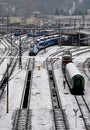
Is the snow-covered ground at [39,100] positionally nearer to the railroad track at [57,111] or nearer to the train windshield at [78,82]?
the railroad track at [57,111]

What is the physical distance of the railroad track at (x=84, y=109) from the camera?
35.6m

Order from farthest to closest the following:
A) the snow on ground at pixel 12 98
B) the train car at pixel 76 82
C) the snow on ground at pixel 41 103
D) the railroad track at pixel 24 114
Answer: the train car at pixel 76 82
the snow on ground at pixel 12 98
the snow on ground at pixel 41 103
the railroad track at pixel 24 114

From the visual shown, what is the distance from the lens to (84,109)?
132 ft

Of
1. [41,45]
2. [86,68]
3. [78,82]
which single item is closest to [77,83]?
[78,82]

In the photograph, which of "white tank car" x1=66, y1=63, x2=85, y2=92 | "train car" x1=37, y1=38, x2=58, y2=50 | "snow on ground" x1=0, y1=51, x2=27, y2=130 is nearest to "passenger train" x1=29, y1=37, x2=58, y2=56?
"train car" x1=37, y1=38, x2=58, y2=50

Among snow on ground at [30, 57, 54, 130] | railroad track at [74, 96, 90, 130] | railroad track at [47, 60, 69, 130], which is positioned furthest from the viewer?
railroad track at [74, 96, 90, 130]

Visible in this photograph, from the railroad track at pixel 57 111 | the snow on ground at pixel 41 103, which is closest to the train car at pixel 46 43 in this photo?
the snow on ground at pixel 41 103

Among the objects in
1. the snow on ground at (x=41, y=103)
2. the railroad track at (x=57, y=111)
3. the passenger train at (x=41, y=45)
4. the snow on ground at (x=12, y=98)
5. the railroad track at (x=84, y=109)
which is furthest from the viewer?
the passenger train at (x=41, y=45)

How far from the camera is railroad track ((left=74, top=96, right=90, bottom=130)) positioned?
3561 cm

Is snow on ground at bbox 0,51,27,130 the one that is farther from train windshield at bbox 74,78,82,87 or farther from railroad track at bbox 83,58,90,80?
railroad track at bbox 83,58,90,80

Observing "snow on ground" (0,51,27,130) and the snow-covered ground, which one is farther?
"snow on ground" (0,51,27,130)

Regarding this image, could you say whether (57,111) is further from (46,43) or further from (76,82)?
(46,43)

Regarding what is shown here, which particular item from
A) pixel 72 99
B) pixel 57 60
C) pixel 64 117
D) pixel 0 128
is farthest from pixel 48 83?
pixel 57 60

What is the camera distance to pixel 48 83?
54.3 m
